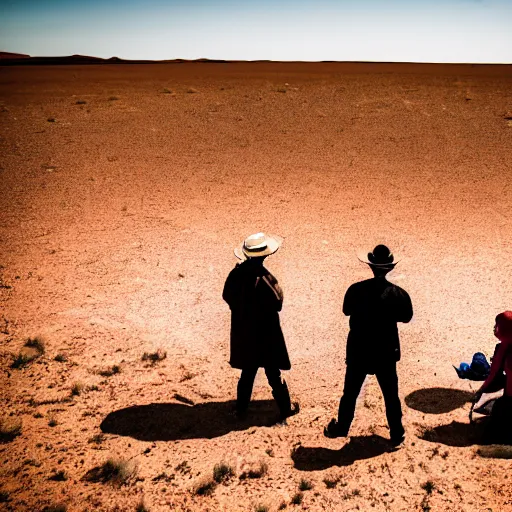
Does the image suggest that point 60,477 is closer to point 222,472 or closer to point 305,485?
point 222,472

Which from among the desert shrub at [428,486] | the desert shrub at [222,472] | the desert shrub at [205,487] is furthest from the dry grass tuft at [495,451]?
the desert shrub at [205,487]

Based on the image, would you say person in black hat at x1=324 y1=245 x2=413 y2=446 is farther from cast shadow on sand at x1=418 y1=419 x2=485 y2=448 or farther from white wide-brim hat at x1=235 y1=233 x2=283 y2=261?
white wide-brim hat at x1=235 y1=233 x2=283 y2=261

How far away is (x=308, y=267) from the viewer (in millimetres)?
9125

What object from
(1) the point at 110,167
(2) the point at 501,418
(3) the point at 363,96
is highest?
(3) the point at 363,96

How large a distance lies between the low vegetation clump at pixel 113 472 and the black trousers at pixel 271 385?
4.28ft

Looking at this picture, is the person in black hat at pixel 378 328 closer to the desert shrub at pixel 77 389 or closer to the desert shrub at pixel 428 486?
the desert shrub at pixel 428 486

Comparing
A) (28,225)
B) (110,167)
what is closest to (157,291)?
(28,225)

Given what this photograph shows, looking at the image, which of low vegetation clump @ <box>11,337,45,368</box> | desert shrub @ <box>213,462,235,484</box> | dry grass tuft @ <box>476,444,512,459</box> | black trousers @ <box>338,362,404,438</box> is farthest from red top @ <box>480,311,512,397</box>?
low vegetation clump @ <box>11,337,45,368</box>

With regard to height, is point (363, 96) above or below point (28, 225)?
above

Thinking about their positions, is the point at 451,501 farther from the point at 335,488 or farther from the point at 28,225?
the point at 28,225

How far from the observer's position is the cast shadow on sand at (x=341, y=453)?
4.59 meters

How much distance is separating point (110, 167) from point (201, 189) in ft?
13.1

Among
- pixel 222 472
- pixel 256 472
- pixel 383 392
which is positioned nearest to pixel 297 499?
pixel 256 472

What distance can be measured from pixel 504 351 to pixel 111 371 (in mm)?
4589
